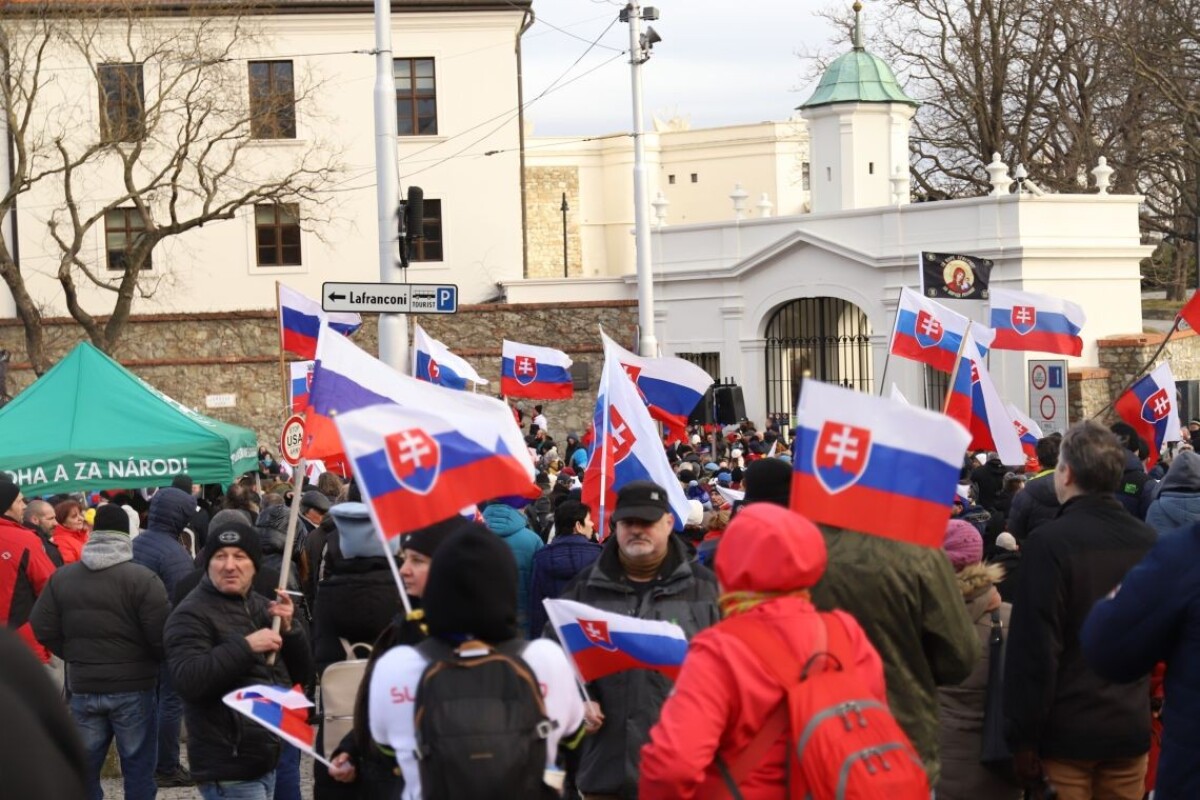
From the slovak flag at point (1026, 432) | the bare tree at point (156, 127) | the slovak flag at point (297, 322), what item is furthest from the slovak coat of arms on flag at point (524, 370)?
the bare tree at point (156, 127)

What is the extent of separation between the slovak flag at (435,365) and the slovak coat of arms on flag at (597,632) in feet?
34.6

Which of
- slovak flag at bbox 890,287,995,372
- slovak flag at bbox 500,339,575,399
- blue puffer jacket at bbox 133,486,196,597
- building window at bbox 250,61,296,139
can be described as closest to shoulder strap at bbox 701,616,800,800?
blue puffer jacket at bbox 133,486,196,597

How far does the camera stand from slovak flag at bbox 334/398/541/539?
5.51 meters

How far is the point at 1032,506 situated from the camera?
1116cm

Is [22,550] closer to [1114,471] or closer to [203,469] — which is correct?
[203,469]

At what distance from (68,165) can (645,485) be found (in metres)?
31.6

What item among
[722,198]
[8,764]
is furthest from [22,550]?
[722,198]

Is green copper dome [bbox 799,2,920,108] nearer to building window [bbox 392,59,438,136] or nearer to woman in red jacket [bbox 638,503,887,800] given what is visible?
building window [bbox 392,59,438,136]

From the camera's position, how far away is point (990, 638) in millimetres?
6926

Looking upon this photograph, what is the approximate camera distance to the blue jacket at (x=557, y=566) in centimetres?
869

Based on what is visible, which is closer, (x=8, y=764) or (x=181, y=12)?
(x=8, y=764)

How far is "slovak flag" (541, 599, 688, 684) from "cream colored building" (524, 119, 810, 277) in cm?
5732

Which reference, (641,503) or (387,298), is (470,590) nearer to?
(641,503)

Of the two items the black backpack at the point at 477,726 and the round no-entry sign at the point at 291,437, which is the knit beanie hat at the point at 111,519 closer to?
the black backpack at the point at 477,726
